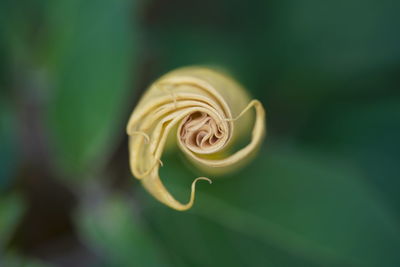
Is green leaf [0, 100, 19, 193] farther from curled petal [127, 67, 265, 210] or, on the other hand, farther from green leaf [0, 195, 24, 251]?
curled petal [127, 67, 265, 210]

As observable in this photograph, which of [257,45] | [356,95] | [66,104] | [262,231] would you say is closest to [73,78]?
[66,104]

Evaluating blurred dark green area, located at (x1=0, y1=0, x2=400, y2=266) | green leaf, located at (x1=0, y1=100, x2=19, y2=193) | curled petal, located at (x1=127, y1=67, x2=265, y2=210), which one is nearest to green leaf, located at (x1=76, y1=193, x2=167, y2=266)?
blurred dark green area, located at (x1=0, y1=0, x2=400, y2=266)

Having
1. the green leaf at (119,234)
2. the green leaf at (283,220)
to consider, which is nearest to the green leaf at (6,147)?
the green leaf at (119,234)

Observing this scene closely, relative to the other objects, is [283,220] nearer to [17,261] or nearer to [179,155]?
[179,155]

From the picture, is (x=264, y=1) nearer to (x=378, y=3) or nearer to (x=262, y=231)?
(x=378, y=3)

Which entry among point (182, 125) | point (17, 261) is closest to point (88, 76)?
point (17, 261)

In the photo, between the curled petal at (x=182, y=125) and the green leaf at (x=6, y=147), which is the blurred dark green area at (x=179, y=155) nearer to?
the green leaf at (x=6, y=147)

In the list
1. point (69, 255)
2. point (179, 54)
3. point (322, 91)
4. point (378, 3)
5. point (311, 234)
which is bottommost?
point (69, 255)
